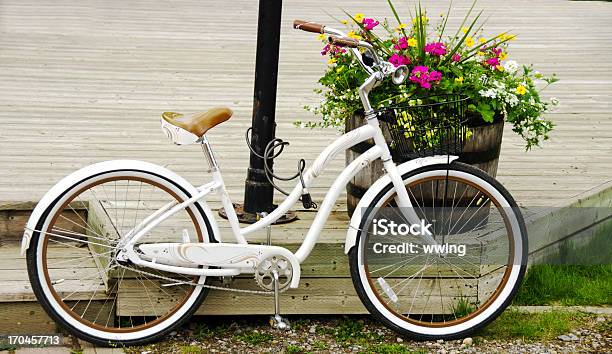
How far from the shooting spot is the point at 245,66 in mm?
7945

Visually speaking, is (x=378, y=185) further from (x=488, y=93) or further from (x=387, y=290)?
(x=488, y=93)

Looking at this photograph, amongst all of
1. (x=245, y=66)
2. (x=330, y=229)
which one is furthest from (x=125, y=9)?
(x=330, y=229)

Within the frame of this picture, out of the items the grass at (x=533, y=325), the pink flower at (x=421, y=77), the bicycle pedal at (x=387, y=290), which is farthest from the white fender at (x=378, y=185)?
the grass at (x=533, y=325)

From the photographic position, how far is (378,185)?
4215mm

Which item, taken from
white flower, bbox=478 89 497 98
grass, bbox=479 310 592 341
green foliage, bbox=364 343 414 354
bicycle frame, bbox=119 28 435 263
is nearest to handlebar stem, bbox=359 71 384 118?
bicycle frame, bbox=119 28 435 263

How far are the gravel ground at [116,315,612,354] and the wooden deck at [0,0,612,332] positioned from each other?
117 millimetres

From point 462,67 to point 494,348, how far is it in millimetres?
1190

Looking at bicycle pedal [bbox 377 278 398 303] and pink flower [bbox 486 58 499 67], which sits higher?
pink flower [bbox 486 58 499 67]

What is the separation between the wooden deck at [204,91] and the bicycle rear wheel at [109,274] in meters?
0.18

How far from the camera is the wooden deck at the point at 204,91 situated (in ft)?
17.2

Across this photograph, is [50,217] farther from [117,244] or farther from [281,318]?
[281,318]

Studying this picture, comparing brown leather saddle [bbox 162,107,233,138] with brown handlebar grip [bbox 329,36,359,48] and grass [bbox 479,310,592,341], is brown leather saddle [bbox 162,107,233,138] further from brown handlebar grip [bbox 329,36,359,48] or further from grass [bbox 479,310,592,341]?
grass [bbox 479,310,592,341]

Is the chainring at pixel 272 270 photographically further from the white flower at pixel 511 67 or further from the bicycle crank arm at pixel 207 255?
the white flower at pixel 511 67

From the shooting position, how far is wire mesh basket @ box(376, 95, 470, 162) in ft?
13.8
